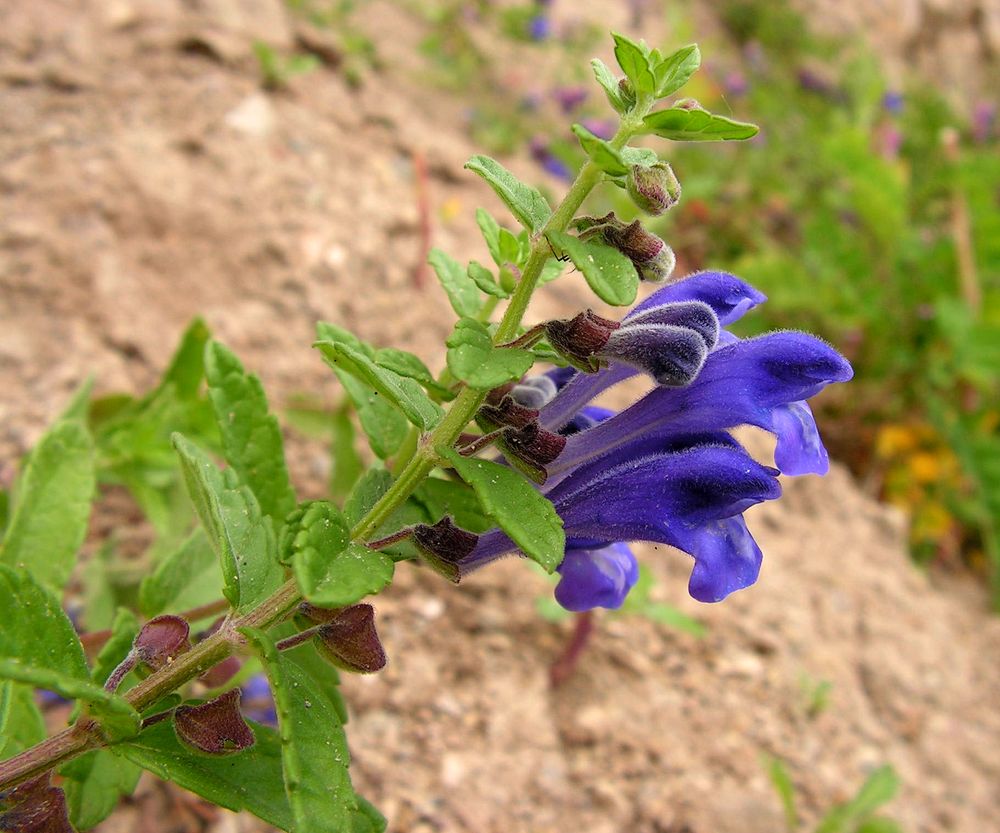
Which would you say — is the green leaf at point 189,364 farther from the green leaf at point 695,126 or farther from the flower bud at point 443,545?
the green leaf at point 695,126

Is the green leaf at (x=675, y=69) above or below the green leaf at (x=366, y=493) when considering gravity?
above

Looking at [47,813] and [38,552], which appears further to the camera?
[38,552]

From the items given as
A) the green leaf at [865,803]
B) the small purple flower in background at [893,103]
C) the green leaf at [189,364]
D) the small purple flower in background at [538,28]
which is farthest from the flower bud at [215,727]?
the small purple flower in background at [893,103]

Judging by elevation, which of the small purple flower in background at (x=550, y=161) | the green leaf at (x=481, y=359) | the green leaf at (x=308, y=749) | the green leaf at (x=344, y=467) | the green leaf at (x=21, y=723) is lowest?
the small purple flower in background at (x=550, y=161)

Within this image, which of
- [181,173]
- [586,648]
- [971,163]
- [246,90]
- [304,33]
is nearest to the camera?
[586,648]

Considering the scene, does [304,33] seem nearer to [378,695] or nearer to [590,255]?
[378,695]

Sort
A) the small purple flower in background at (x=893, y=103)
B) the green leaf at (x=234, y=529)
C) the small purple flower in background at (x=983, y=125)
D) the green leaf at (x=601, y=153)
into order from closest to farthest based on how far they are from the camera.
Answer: the green leaf at (x=601, y=153), the green leaf at (x=234, y=529), the small purple flower in background at (x=893, y=103), the small purple flower in background at (x=983, y=125)

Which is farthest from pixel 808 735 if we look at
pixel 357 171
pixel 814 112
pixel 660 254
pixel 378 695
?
pixel 814 112

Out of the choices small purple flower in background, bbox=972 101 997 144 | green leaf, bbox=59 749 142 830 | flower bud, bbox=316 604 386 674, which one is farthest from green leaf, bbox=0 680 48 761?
small purple flower in background, bbox=972 101 997 144
